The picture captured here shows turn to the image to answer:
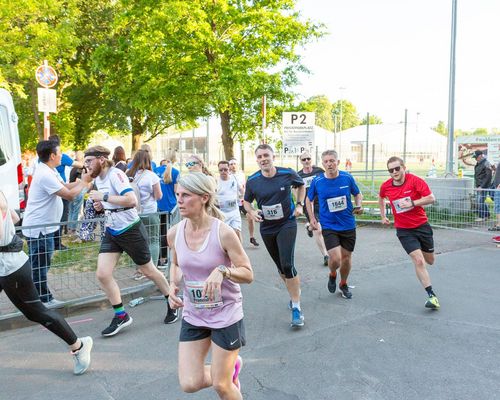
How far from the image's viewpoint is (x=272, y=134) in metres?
19.0

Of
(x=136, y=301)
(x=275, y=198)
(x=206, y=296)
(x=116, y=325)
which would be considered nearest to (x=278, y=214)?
(x=275, y=198)

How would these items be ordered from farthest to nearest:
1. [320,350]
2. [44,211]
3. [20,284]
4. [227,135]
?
[227,135]
[44,211]
[320,350]
[20,284]

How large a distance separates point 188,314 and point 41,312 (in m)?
1.56

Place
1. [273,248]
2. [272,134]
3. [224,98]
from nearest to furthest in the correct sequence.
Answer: [273,248], [224,98], [272,134]

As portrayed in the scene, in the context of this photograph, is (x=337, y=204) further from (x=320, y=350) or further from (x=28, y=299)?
(x=28, y=299)

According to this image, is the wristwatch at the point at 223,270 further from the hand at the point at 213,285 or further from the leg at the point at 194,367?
the leg at the point at 194,367

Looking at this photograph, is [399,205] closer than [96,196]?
No

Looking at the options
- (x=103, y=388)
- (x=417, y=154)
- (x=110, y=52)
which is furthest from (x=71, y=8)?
(x=417, y=154)

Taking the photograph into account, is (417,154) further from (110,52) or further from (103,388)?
(103,388)

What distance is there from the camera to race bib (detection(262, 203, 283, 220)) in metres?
5.28

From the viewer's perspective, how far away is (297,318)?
507 centimetres

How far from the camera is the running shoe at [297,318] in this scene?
16.5 ft

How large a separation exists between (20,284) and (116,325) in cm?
143

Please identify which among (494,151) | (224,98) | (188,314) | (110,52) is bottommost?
(188,314)
